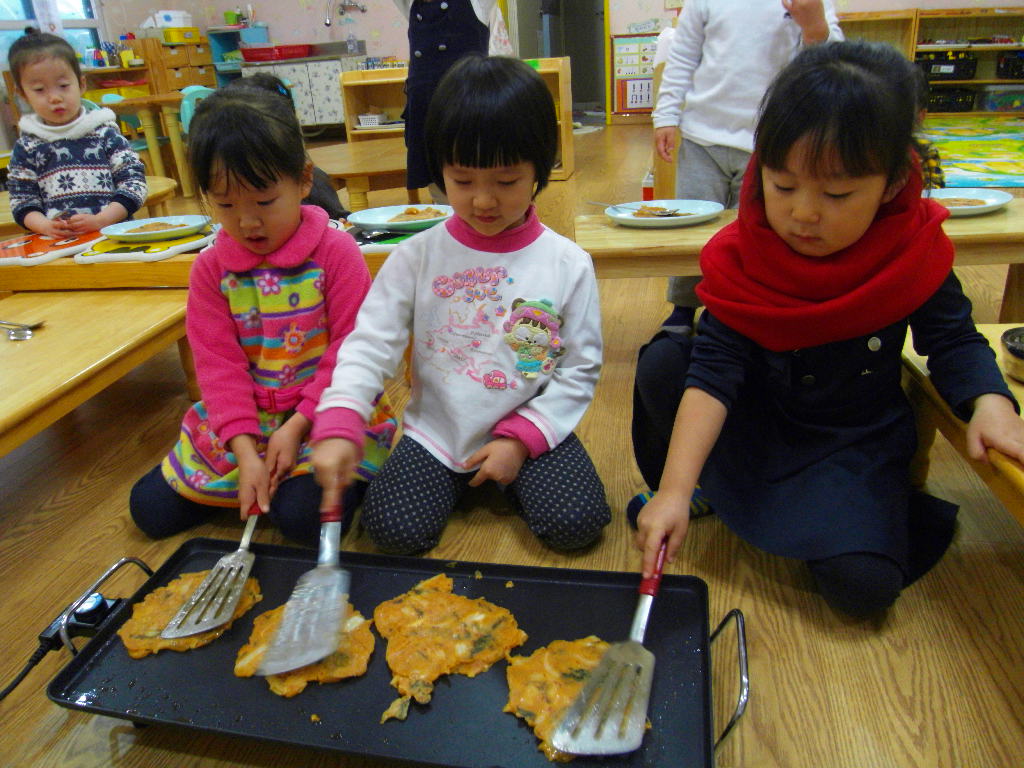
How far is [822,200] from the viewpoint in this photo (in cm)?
77

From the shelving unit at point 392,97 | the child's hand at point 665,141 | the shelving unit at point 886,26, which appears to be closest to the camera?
the child's hand at point 665,141

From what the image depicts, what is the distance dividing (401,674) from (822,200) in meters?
0.69

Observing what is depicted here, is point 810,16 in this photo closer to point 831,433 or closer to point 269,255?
point 831,433

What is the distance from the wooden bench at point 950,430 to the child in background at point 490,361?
44 centimetres

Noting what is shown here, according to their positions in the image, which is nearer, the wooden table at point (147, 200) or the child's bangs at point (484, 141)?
the child's bangs at point (484, 141)

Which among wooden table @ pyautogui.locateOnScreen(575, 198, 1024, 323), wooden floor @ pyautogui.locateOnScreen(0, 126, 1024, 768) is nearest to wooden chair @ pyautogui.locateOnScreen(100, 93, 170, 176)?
wooden floor @ pyautogui.locateOnScreen(0, 126, 1024, 768)

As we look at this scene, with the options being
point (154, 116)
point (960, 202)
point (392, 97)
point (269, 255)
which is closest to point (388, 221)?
point (269, 255)

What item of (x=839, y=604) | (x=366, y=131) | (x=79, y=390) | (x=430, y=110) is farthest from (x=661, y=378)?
(x=366, y=131)

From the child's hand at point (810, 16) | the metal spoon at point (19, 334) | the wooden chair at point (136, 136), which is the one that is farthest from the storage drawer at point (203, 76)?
the child's hand at point (810, 16)

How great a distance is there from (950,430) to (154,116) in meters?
4.70

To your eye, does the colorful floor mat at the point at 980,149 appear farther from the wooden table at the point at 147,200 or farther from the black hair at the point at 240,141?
the wooden table at the point at 147,200

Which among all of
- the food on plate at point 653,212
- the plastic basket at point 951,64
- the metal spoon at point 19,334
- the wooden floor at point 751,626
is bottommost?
the wooden floor at point 751,626

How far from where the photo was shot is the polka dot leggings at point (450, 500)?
3.46 ft

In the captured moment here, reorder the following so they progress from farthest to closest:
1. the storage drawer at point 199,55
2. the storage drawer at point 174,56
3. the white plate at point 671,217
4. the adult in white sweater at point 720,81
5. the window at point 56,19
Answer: the storage drawer at point 199,55 → the storage drawer at point 174,56 → the window at point 56,19 → the adult in white sweater at point 720,81 → the white plate at point 671,217
